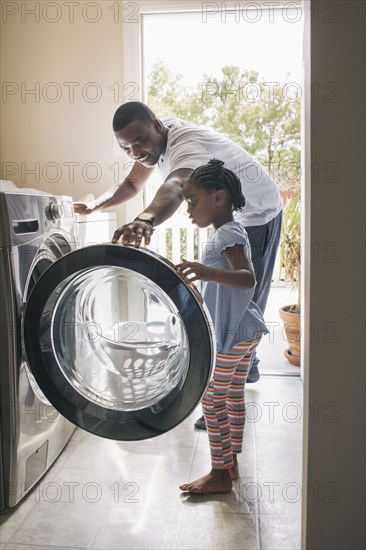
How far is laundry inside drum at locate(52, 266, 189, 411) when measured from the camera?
54.2 inches

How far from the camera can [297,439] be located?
2.05m

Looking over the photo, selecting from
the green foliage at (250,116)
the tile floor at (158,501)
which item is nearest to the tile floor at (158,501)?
the tile floor at (158,501)

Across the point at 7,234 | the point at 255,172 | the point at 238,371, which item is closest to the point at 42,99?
the point at 255,172

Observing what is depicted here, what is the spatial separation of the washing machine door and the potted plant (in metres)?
1.65

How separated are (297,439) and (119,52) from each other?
7.06 feet

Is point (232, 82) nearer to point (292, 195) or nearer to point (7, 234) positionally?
point (292, 195)

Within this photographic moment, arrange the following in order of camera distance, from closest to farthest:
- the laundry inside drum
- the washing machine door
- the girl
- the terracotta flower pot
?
the washing machine door < the laundry inside drum < the girl < the terracotta flower pot

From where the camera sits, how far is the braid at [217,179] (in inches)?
60.2

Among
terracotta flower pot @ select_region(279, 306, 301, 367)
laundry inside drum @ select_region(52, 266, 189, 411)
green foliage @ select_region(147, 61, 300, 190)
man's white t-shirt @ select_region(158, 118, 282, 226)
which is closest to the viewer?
laundry inside drum @ select_region(52, 266, 189, 411)

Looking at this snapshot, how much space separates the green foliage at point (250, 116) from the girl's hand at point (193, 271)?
1956 millimetres

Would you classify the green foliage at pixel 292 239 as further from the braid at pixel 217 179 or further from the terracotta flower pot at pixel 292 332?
the braid at pixel 217 179

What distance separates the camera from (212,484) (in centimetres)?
163

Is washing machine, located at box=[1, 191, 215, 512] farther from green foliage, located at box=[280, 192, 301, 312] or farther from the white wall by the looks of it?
green foliage, located at box=[280, 192, 301, 312]

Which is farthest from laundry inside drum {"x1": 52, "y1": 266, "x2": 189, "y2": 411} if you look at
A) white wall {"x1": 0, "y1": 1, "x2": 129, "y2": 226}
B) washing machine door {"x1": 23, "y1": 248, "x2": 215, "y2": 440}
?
white wall {"x1": 0, "y1": 1, "x2": 129, "y2": 226}
